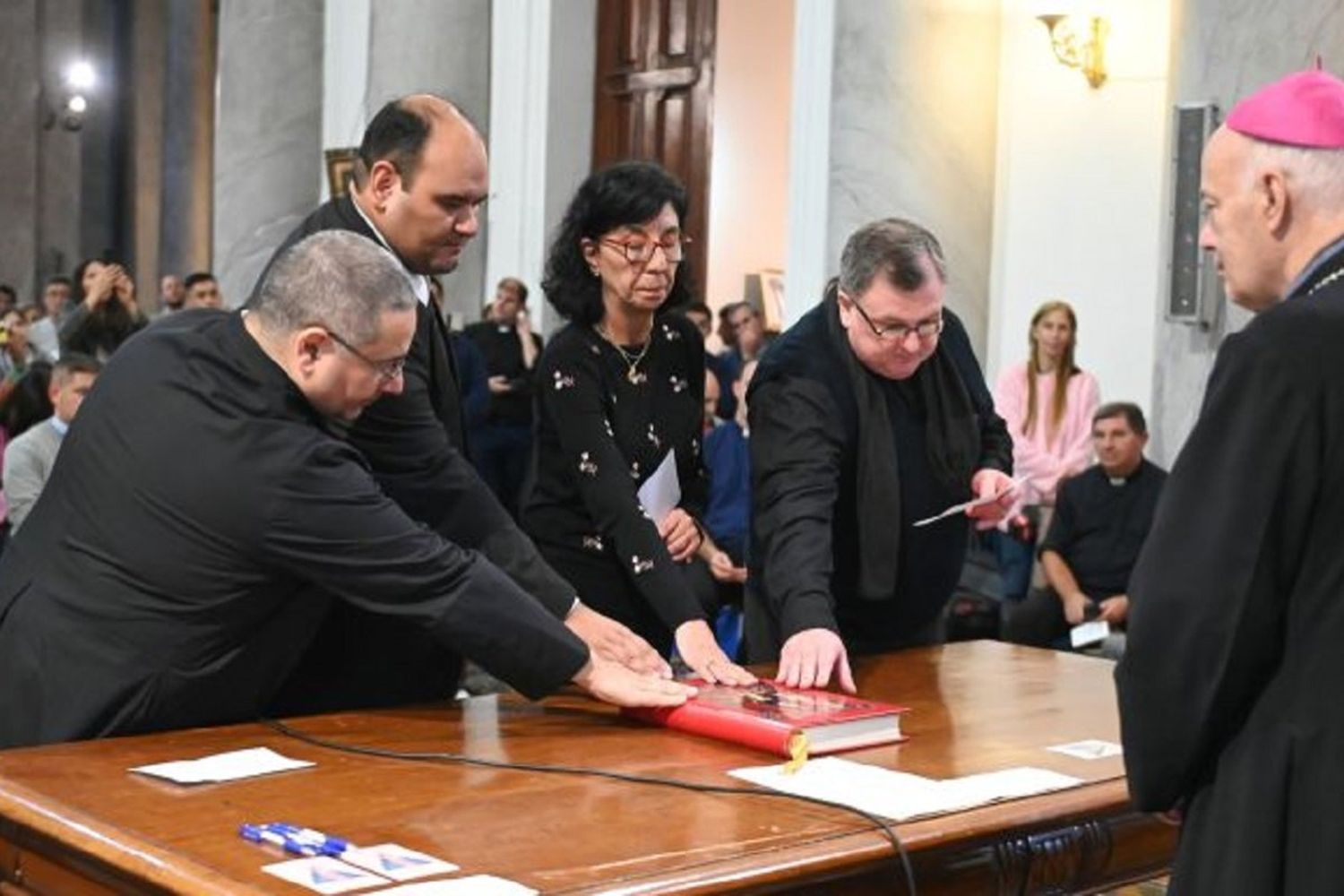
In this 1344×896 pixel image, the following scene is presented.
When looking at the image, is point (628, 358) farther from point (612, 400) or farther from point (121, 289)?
point (121, 289)

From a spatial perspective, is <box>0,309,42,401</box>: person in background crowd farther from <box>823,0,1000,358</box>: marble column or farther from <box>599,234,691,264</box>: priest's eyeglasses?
<box>599,234,691,264</box>: priest's eyeglasses

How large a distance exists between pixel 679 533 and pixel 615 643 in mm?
752

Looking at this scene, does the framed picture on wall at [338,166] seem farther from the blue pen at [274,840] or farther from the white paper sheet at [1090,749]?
the blue pen at [274,840]

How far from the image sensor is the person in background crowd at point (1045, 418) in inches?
320

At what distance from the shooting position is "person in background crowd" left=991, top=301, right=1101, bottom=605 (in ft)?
26.6

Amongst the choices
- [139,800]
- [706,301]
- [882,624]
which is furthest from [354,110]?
[139,800]

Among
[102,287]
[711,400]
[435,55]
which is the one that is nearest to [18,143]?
[435,55]

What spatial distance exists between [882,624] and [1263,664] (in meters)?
2.02

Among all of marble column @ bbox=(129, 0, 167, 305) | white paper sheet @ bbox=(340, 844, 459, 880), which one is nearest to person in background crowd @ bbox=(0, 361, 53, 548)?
white paper sheet @ bbox=(340, 844, 459, 880)

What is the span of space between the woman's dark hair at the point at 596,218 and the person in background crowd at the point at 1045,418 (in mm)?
3784

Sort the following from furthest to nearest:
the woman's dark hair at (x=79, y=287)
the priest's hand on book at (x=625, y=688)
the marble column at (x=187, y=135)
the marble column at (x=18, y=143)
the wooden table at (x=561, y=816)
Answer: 1. the marble column at (x=187, y=135)
2. the marble column at (x=18, y=143)
3. the woman's dark hair at (x=79, y=287)
4. the priest's hand on book at (x=625, y=688)
5. the wooden table at (x=561, y=816)

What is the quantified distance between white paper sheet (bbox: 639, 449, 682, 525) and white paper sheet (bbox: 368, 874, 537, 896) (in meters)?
1.92

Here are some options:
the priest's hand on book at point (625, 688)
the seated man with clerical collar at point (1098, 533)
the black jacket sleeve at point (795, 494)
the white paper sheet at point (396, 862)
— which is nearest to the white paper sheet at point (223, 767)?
the white paper sheet at point (396, 862)

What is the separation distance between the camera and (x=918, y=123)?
8828 millimetres
